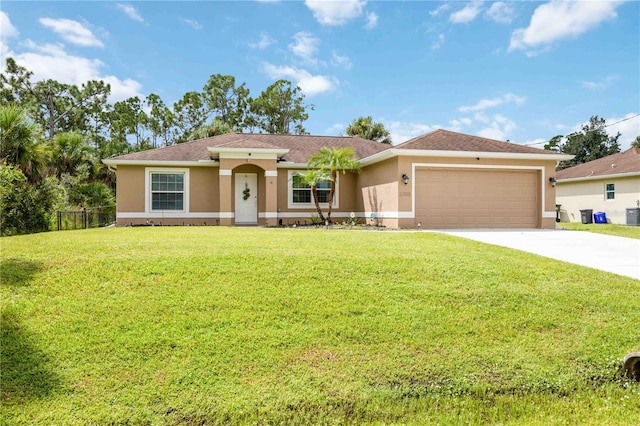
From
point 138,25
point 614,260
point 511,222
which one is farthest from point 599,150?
point 138,25

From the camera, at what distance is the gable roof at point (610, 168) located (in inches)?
862

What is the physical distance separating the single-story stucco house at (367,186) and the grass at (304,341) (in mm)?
8773

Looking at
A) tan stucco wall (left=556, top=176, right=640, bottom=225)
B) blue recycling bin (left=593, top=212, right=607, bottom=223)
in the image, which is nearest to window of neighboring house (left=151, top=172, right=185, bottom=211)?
blue recycling bin (left=593, top=212, right=607, bottom=223)

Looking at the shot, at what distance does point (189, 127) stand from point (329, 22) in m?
27.8

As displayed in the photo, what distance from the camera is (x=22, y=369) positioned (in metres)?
3.86

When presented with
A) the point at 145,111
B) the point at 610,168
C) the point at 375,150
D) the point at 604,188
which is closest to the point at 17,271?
the point at 375,150

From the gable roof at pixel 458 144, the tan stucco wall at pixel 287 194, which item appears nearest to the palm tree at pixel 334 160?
the tan stucco wall at pixel 287 194

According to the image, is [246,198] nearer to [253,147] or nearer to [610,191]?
[253,147]

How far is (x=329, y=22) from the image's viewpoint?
16.9 metres

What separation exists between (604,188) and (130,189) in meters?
26.3

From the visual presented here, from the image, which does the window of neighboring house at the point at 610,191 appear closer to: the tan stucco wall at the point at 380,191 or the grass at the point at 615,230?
the grass at the point at 615,230

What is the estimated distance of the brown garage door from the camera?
1548cm

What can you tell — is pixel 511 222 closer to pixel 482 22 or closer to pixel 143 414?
pixel 482 22

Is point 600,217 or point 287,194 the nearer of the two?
point 287,194
